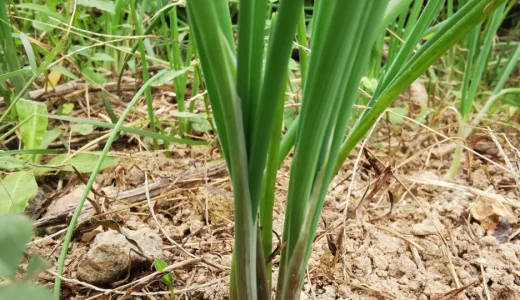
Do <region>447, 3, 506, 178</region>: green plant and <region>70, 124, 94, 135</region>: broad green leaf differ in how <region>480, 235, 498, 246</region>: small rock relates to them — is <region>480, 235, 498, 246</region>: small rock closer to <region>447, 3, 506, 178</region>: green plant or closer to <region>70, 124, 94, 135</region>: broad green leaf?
<region>447, 3, 506, 178</region>: green plant

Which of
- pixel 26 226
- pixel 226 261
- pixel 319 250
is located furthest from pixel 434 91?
pixel 26 226

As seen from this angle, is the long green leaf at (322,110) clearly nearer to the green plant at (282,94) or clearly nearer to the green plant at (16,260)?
the green plant at (282,94)

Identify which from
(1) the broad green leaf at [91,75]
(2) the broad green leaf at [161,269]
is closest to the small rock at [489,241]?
(2) the broad green leaf at [161,269]

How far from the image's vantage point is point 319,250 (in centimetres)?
84

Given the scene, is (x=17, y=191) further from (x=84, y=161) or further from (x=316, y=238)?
(x=316, y=238)

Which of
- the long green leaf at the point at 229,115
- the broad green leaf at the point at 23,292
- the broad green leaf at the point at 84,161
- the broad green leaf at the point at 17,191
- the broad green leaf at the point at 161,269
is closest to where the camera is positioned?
the broad green leaf at the point at 23,292

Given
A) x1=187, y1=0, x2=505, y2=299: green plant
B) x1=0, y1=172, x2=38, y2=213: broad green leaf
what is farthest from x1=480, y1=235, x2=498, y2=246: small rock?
x1=0, y1=172, x2=38, y2=213: broad green leaf

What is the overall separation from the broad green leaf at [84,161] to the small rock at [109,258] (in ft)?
0.86

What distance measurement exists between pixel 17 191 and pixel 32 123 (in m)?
0.22

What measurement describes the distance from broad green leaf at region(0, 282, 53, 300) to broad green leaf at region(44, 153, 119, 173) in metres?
0.83

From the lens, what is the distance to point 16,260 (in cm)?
20

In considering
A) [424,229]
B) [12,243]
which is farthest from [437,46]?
[424,229]

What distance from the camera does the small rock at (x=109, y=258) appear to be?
0.73 meters

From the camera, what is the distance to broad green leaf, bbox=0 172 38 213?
2.87ft
